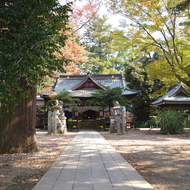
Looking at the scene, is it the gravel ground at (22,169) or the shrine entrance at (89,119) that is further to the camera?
the shrine entrance at (89,119)

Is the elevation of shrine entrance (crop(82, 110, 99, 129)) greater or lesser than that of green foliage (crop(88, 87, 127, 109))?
lesser

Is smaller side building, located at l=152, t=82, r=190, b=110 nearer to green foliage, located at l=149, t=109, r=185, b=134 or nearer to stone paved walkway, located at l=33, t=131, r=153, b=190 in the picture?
green foliage, located at l=149, t=109, r=185, b=134

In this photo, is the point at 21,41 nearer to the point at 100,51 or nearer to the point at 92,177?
the point at 92,177

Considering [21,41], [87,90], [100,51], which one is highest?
[100,51]

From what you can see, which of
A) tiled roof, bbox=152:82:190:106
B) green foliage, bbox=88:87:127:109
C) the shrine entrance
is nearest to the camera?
tiled roof, bbox=152:82:190:106

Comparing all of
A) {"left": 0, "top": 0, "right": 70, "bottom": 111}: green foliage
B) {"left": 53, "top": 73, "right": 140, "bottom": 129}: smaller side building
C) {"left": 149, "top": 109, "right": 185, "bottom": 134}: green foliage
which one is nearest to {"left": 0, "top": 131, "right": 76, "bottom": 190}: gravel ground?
{"left": 0, "top": 0, "right": 70, "bottom": 111}: green foliage

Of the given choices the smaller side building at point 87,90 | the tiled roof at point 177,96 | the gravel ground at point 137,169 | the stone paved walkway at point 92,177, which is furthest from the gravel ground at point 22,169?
the smaller side building at point 87,90

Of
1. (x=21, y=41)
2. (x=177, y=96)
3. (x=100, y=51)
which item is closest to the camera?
(x=21, y=41)

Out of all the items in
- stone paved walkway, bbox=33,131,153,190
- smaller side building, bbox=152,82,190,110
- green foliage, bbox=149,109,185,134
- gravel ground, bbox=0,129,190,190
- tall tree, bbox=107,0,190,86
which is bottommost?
gravel ground, bbox=0,129,190,190

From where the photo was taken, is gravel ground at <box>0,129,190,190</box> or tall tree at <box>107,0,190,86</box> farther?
tall tree at <box>107,0,190,86</box>

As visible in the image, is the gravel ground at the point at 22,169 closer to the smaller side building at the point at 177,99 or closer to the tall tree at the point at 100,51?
the smaller side building at the point at 177,99

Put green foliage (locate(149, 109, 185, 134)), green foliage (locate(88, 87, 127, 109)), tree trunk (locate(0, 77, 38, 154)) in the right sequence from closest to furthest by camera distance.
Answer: tree trunk (locate(0, 77, 38, 154))
green foliage (locate(149, 109, 185, 134))
green foliage (locate(88, 87, 127, 109))

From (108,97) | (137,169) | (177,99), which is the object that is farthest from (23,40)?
(177,99)

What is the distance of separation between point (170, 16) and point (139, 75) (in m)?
11.8
